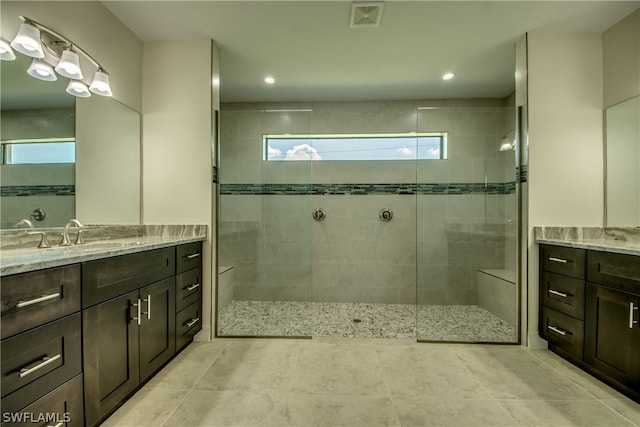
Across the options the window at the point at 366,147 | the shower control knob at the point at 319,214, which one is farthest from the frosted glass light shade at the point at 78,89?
the shower control knob at the point at 319,214

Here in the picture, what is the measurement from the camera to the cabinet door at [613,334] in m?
1.51

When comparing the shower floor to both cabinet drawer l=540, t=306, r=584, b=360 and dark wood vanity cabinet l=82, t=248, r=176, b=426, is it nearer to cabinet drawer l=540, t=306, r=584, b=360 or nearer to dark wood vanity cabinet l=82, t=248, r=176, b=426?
cabinet drawer l=540, t=306, r=584, b=360

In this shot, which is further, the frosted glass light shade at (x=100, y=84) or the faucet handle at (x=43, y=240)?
the frosted glass light shade at (x=100, y=84)

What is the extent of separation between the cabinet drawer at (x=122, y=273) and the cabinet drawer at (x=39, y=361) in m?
0.13

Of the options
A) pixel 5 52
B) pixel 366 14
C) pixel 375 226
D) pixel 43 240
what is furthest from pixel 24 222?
pixel 375 226

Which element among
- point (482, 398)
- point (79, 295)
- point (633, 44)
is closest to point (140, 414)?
point (79, 295)

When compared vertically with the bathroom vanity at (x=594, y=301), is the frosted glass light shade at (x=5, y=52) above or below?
above

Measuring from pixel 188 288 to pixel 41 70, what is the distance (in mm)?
1620

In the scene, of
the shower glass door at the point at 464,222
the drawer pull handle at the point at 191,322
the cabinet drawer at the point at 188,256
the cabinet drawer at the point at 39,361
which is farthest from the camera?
the shower glass door at the point at 464,222

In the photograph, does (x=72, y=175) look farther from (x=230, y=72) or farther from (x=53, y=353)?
(x=230, y=72)

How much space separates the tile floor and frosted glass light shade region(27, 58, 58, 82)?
1933mm

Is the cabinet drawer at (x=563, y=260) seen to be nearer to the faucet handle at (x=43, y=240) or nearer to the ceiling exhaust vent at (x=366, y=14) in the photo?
the ceiling exhaust vent at (x=366, y=14)

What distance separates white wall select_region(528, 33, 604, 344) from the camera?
7.23ft

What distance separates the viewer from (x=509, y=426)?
4.42 feet
